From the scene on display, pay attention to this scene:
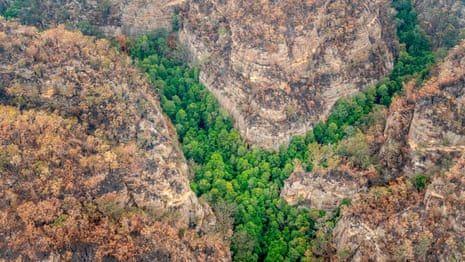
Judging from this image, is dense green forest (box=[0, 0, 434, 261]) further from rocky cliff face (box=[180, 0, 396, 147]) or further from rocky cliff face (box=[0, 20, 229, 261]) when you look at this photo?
rocky cliff face (box=[0, 20, 229, 261])

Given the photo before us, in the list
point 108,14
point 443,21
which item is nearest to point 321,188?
point 443,21

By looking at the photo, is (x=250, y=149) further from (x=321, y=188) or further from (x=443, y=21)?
(x=443, y=21)

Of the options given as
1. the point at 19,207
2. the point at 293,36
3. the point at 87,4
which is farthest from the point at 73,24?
the point at 19,207

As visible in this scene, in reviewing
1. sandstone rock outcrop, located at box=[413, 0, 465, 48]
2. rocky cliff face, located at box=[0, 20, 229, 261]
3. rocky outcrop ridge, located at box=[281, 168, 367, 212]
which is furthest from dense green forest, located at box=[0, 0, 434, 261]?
rocky cliff face, located at box=[0, 20, 229, 261]

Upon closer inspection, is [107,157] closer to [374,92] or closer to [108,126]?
[108,126]

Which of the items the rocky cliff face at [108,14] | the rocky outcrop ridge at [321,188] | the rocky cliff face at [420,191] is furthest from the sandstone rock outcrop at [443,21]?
the rocky cliff face at [108,14]

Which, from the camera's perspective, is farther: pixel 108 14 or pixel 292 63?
pixel 108 14

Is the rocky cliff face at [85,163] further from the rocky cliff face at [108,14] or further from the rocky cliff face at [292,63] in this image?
the rocky cliff face at [292,63]
